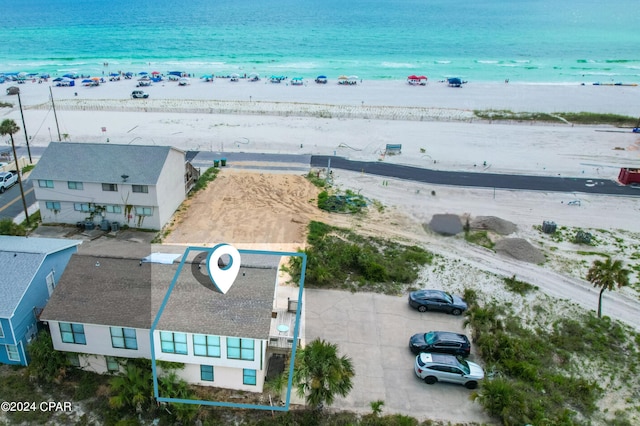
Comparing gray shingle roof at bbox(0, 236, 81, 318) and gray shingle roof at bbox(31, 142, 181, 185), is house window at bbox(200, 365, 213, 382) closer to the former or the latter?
gray shingle roof at bbox(0, 236, 81, 318)

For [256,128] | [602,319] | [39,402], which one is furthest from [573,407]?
[256,128]

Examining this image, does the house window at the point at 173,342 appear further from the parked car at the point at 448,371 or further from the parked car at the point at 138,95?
the parked car at the point at 138,95

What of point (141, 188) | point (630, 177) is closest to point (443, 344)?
point (141, 188)

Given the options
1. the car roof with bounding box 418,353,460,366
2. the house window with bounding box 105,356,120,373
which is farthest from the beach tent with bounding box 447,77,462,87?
the house window with bounding box 105,356,120,373

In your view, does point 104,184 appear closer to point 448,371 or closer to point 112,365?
point 112,365

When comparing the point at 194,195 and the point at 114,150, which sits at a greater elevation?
the point at 114,150

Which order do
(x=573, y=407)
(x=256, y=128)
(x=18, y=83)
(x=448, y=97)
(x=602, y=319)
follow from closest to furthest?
(x=573, y=407) → (x=602, y=319) → (x=256, y=128) → (x=448, y=97) → (x=18, y=83)

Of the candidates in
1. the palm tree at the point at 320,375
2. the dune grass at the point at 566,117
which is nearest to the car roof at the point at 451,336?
the palm tree at the point at 320,375

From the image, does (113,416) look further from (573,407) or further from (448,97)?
(448,97)
